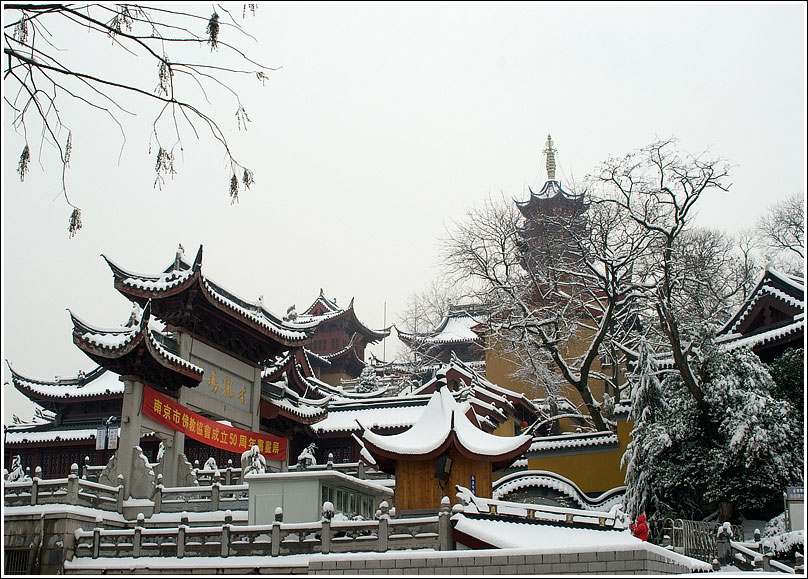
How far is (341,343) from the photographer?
49406 millimetres

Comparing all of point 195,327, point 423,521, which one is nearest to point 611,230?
point 195,327

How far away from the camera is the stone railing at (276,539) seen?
1211cm

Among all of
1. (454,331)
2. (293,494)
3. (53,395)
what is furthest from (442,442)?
(454,331)

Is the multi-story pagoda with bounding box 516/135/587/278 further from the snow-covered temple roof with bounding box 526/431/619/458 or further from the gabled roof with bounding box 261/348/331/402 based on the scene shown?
the gabled roof with bounding box 261/348/331/402

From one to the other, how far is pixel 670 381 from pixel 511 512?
24.5ft

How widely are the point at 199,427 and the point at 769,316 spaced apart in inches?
588

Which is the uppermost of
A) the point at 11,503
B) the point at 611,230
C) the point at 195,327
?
the point at 611,230

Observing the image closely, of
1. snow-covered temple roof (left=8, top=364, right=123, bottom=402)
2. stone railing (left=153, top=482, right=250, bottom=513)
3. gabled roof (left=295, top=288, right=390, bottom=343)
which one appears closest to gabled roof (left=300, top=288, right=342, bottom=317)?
gabled roof (left=295, top=288, right=390, bottom=343)

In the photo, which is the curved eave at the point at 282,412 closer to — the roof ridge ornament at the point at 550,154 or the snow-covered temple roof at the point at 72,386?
the snow-covered temple roof at the point at 72,386

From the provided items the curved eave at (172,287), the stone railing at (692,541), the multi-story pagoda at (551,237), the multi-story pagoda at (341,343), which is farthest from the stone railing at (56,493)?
the multi-story pagoda at (341,343)

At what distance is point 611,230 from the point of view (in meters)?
25.8

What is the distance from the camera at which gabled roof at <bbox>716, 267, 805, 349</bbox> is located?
19438 mm

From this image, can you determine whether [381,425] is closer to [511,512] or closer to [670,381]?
[670,381]

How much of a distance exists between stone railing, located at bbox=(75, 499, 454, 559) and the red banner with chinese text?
3.76 meters
